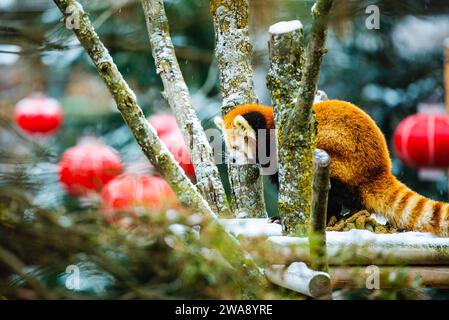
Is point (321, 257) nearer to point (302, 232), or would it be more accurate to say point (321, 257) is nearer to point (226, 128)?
point (302, 232)

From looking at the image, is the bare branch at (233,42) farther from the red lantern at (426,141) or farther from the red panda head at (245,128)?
the red lantern at (426,141)

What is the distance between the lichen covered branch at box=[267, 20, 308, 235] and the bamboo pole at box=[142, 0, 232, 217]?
0.40m

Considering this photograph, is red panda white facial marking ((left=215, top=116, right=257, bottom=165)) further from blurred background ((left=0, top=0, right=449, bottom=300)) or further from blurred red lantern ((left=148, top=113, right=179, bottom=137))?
blurred background ((left=0, top=0, right=449, bottom=300))

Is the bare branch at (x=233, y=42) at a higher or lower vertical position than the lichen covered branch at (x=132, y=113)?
higher

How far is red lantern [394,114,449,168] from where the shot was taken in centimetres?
205

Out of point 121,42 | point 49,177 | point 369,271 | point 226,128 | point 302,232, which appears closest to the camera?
point 49,177

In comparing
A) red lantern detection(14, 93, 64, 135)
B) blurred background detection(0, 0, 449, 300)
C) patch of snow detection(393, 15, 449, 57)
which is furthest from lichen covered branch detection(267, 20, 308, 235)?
patch of snow detection(393, 15, 449, 57)

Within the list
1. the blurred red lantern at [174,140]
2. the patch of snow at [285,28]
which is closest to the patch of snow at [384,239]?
the patch of snow at [285,28]

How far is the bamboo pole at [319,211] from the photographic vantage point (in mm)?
982

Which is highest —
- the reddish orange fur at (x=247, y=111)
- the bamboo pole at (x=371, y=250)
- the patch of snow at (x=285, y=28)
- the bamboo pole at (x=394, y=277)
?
the patch of snow at (x=285, y=28)

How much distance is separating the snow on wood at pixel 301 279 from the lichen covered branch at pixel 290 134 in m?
0.22

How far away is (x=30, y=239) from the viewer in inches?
24.1

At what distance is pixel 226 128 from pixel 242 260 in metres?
0.98
